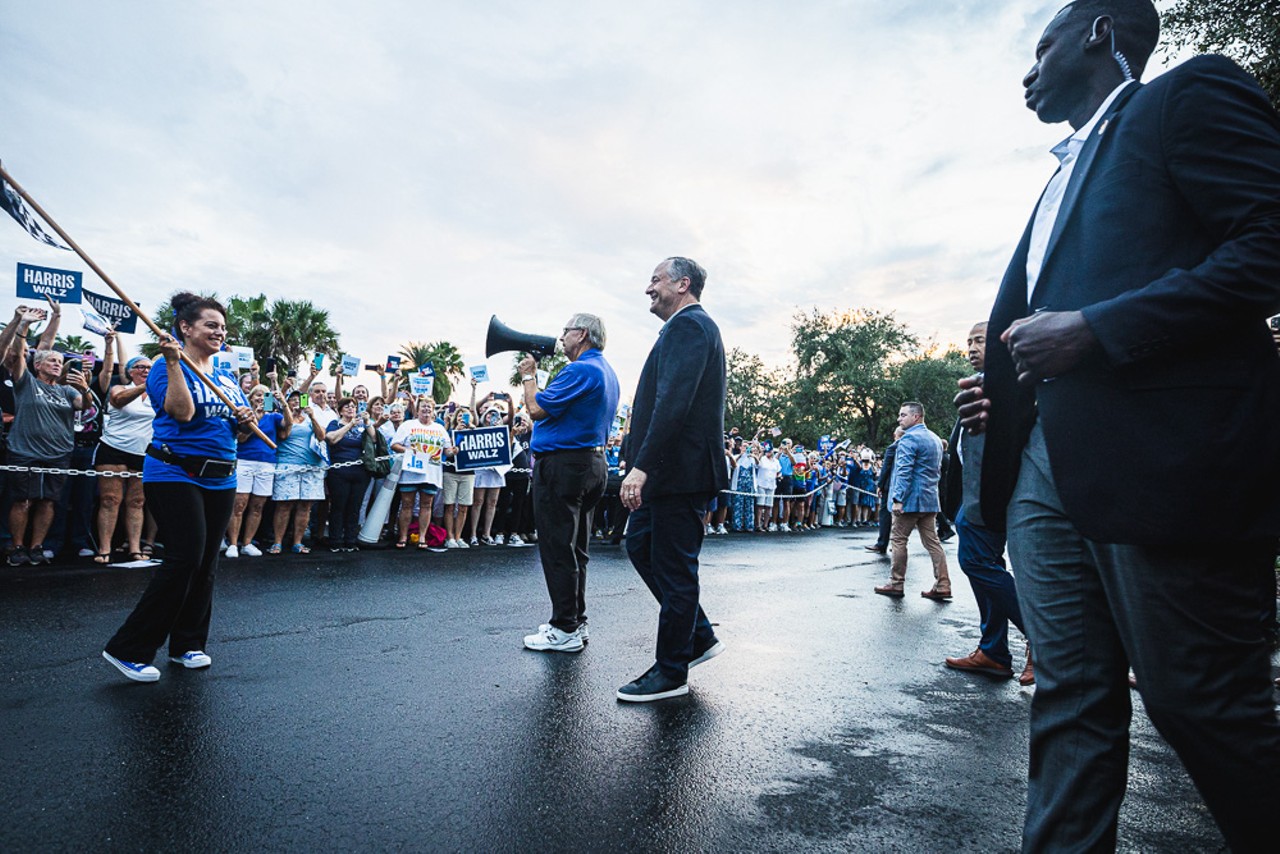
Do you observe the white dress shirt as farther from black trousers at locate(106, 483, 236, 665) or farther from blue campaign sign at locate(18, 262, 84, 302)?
blue campaign sign at locate(18, 262, 84, 302)

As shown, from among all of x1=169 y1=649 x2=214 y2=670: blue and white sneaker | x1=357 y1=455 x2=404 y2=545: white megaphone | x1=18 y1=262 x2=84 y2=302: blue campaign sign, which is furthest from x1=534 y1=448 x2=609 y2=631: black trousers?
x1=357 y1=455 x2=404 y2=545: white megaphone

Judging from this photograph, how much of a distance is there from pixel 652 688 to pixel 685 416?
1.38m

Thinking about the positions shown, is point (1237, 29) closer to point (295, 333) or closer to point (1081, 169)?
point (1081, 169)

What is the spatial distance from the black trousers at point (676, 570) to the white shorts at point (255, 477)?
261 inches

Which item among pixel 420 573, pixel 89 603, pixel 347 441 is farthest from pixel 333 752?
pixel 347 441

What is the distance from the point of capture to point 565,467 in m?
4.57

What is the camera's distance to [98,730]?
2998 mm

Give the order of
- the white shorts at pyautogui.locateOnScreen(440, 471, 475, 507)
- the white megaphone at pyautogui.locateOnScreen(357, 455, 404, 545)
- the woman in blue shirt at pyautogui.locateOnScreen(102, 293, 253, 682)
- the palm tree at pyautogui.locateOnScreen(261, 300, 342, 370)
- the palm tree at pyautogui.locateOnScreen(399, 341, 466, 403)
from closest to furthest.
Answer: the woman in blue shirt at pyautogui.locateOnScreen(102, 293, 253, 682) < the white megaphone at pyautogui.locateOnScreen(357, 455, 404, 545) < the white shorts at pyautogui.locateOnScreen(440, 471, 475, 507) < the palm tree at pyautogui.locateOnScreen(261, 300, 342, 370) < the palm tree at pyautogui.locateOnScreen(399, 341, 466, 403)

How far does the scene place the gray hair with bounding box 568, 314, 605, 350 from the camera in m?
4.82

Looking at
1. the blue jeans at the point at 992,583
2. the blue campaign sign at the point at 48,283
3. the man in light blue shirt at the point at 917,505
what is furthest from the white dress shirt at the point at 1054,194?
the blue campaign sign at the point at 48,283

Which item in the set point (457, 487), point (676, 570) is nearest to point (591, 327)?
point (676, 570)

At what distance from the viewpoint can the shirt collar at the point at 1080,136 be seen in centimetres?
169

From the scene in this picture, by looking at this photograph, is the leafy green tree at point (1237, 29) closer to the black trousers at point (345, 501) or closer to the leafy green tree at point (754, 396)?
the black trousers at point (345, 501)

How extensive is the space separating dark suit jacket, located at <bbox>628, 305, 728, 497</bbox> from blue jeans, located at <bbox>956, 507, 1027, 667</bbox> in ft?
5.81
